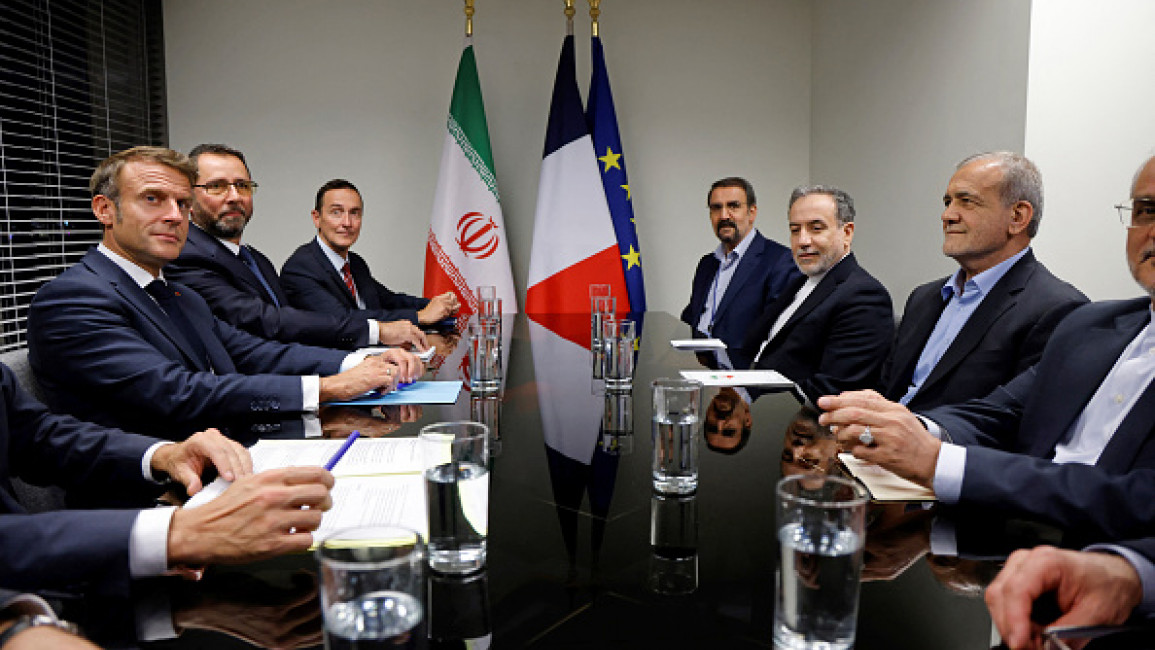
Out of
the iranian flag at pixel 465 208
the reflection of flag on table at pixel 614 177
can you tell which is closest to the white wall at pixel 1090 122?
the reflection of flag on table at pixel 614 177

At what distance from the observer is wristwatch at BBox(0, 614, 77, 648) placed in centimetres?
74

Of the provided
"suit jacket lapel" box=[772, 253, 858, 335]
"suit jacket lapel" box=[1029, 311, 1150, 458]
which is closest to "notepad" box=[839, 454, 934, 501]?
"suit jacket lapel" box=[1029, 311, 1150, 458]

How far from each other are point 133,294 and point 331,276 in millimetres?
2132

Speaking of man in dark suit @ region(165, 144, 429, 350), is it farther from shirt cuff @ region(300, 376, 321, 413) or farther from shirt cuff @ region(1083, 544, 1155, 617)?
shirt cuff @ region(1083, 544, 1155, 617)

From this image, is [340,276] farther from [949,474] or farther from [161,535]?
[949,474]

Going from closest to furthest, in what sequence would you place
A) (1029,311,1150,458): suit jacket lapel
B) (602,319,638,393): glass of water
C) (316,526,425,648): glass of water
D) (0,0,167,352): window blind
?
(316,526,425,648): glass of water < (1029,311,1150,458): suit jacket lapel < (602,319,638,393): glass of water < (0,0,167,352): window blind

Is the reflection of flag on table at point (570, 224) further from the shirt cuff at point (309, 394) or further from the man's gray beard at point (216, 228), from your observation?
the shirt cuff at point (309, 394)

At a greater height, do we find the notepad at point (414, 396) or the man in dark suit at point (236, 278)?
the man in dark suit at point (236, 278)

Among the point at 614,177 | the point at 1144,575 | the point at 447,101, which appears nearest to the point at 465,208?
the point at 447,101

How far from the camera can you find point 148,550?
2.97ft

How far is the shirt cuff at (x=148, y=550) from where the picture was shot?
0.90 metres

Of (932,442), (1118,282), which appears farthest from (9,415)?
(1118,282)

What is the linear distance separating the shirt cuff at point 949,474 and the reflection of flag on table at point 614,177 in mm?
4014

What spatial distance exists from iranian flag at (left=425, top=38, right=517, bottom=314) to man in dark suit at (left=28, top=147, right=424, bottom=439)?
9.69 feet
